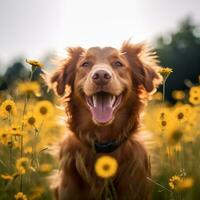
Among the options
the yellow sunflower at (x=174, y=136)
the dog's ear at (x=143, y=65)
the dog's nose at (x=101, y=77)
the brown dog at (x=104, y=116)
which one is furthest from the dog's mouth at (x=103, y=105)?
the yellow sunflower at (x=174, y=136)

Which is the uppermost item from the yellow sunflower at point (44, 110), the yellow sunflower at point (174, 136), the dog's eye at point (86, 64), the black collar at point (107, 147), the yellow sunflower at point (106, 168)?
the dog's eye at point (86, 64)

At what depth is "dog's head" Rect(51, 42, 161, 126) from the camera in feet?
14.9

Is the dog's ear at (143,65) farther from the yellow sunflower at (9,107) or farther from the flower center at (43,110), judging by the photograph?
the yellow sunflower at (9,107)

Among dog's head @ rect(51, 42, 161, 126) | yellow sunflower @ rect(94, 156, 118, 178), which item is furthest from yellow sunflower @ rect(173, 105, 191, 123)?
yellow sunflower @ rect(94, 156, 118, 178)

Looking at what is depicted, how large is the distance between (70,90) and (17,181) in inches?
63.1

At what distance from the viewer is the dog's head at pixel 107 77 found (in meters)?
4.55

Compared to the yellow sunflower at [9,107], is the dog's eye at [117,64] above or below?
above

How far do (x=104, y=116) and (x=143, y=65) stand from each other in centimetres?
109

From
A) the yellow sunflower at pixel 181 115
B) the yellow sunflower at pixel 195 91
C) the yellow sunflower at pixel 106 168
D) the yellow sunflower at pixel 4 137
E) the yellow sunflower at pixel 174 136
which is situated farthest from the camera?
the yellow sunflower at pixel 195 91

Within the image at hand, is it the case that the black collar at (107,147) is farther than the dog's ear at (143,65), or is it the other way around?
the dog's ear at (143,65)

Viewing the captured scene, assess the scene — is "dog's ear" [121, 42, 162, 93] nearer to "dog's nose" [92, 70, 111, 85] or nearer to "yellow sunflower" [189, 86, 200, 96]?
"yellow sunflower" [189, 86, 200, 96]

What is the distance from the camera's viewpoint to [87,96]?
4.80 m

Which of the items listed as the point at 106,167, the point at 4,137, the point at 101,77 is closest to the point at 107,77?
the point at 101,77

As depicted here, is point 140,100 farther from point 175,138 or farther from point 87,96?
point 175,138
